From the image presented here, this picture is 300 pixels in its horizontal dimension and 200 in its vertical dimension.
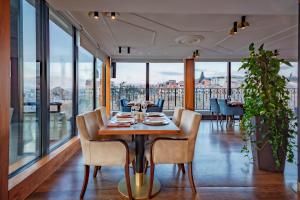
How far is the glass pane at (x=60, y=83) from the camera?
3.27m

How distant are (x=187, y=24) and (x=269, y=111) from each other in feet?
7.10

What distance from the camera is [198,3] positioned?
2604mm

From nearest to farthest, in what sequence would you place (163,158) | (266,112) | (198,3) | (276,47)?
(163,158)
(198,3)
(266,112)
(276,47)

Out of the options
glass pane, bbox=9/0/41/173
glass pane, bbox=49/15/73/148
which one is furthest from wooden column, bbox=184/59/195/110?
glass pane, bbox=9/0/41/173

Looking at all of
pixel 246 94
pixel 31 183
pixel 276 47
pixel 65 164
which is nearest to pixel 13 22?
pixel 31 183

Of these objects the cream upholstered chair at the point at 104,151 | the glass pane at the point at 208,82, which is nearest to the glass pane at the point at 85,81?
the cream upholstered chair at the point at 104,151

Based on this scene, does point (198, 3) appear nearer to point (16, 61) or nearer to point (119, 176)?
point (16, 61)

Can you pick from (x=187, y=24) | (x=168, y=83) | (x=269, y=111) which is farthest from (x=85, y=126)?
(x=168, y=83)

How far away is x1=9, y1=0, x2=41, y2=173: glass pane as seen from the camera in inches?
92.8

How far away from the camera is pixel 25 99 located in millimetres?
2557

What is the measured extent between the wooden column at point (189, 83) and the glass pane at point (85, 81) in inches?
143

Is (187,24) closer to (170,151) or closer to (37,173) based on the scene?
(170,151)

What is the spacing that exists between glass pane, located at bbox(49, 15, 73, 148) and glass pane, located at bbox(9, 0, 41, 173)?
0.46 m

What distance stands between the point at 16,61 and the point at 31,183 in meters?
1.36
